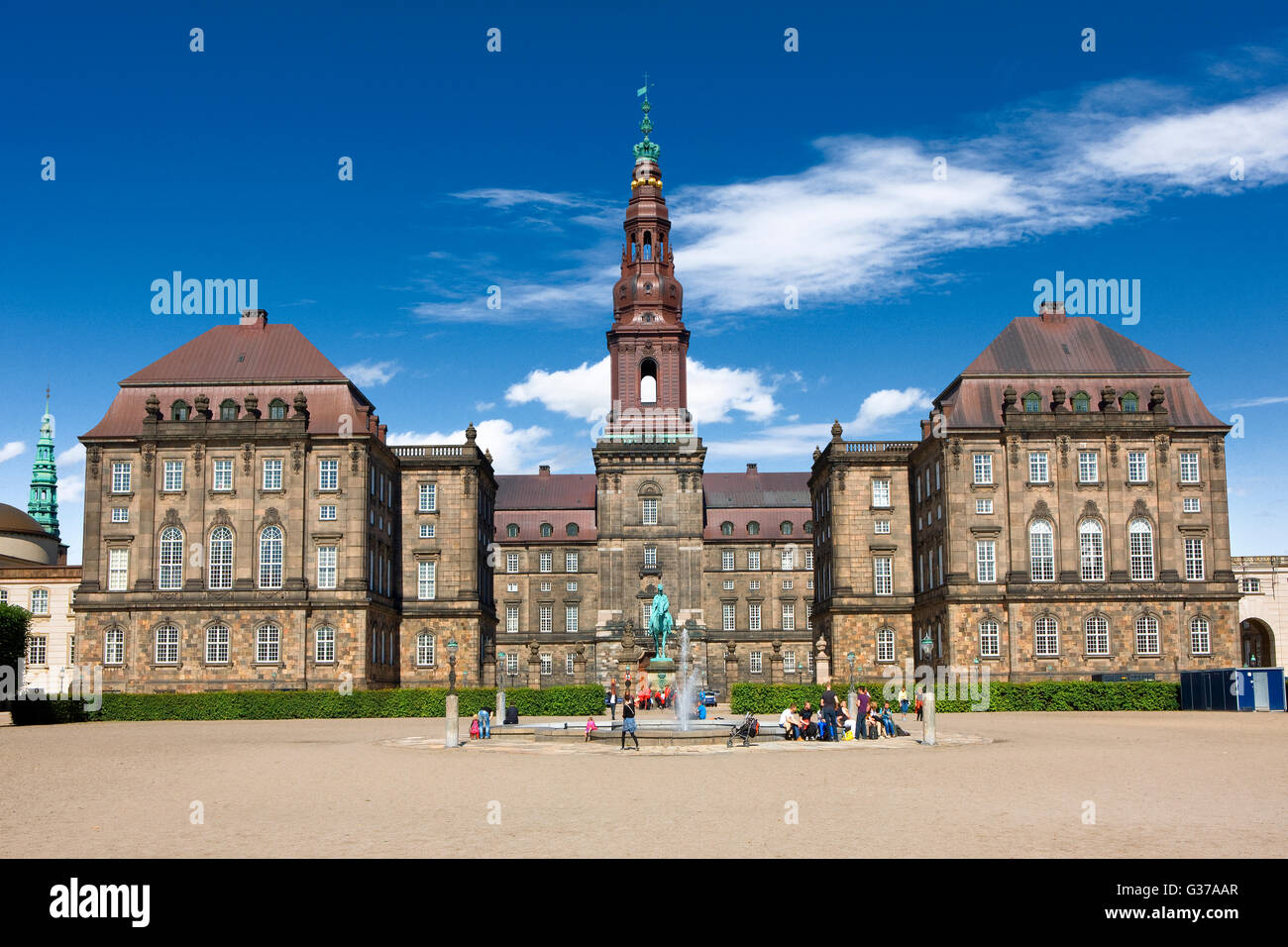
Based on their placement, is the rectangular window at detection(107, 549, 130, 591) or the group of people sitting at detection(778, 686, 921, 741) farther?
the rectangular window at detection(107, 549, 130, 591)

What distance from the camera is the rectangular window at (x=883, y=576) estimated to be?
84125 millimetres

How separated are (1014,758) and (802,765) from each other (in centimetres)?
562

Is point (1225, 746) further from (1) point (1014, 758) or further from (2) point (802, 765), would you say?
(2) point (802, 765)

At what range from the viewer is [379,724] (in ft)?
174

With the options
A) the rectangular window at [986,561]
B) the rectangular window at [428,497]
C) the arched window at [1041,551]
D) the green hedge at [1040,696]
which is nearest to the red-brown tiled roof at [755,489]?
the rectangular window at [428,497]

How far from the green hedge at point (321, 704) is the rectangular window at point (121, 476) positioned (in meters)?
19.8

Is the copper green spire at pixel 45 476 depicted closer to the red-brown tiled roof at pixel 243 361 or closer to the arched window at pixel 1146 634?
the red-brown tiled roof at pixel 243 361

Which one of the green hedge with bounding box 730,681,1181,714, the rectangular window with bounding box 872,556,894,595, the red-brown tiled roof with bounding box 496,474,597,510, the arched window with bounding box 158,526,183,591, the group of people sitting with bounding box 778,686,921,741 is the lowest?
the green hedge with bounding box 730,681,1181,714

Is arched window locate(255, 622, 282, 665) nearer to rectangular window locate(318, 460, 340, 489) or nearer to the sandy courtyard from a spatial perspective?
rectangular window locate(318, 460, 340, 489)

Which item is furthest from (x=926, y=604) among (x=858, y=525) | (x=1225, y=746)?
(x=1225, y=746)

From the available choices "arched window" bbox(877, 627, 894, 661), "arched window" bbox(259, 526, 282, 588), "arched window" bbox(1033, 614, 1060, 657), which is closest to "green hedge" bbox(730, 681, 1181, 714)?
"arched window" bbox(1033, 614, 1060, 657)

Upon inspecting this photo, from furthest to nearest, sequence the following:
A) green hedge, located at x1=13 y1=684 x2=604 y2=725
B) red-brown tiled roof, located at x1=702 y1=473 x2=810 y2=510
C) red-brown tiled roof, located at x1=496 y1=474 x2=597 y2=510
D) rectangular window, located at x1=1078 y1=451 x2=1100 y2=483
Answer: red-brown tiled roof, located at x1=702 y1=473 x2=810 y2=510 → red-brown tiled roof, located at x1=496 y1=474 x2=597 y2=510 → rectangular window, located at x1=1078 y1=451 x2=1100 y2=483 → green hedge, located at x1=13 y1=684 x2=604 y2=725

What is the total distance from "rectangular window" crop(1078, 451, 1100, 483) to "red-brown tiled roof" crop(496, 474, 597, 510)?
48.6 metres

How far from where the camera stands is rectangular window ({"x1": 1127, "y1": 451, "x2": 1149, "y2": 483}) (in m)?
73.3
